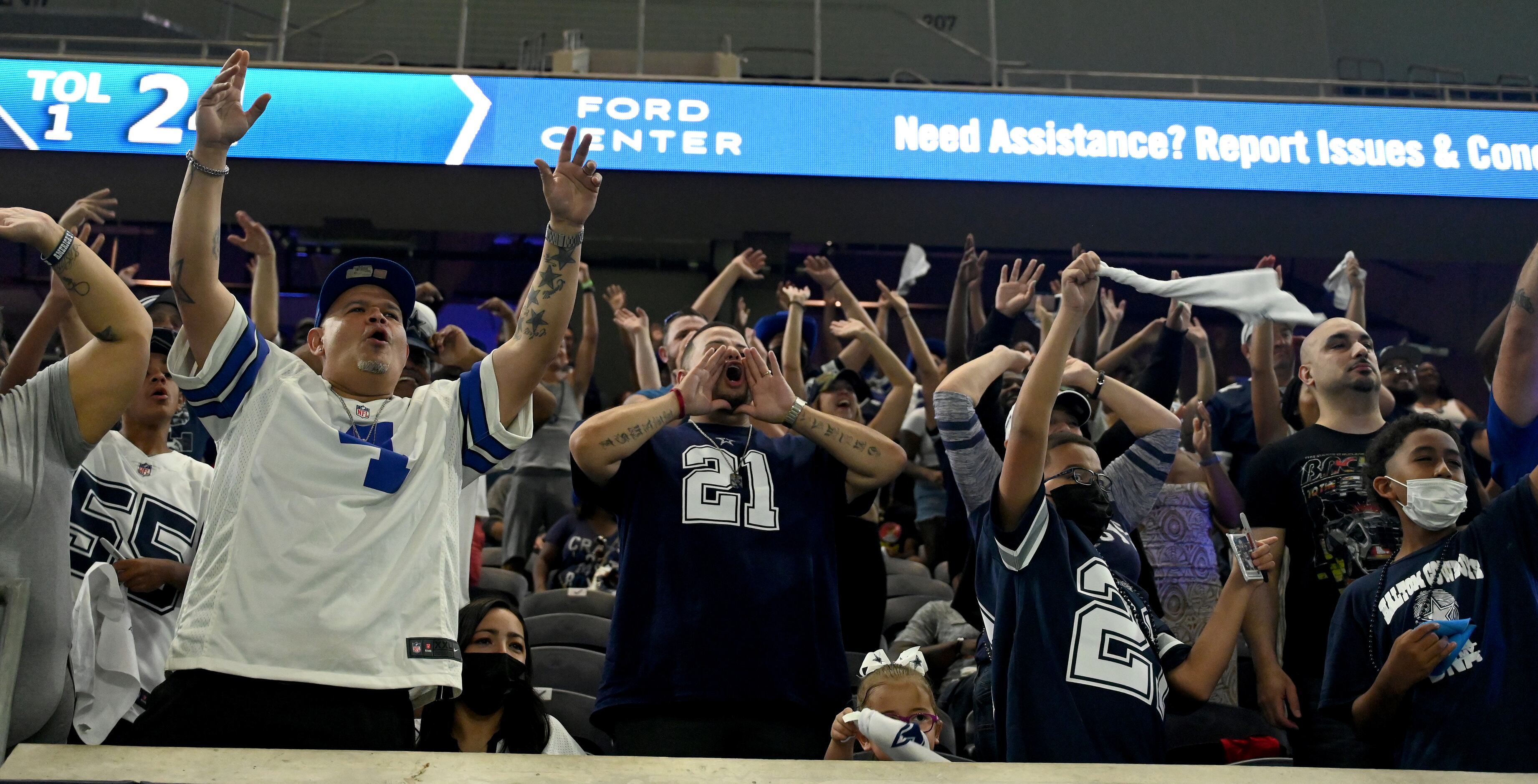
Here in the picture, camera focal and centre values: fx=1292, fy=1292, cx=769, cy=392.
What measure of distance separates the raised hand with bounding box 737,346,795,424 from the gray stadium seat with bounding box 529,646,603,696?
1.08m

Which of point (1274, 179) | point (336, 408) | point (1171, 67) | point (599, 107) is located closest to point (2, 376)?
point (336, 408)

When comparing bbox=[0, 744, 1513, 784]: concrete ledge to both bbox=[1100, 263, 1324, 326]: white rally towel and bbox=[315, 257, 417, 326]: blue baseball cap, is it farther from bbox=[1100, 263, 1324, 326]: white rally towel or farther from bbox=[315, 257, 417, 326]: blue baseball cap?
bbox=[1100, 263, 1324, 326]: white rally towel

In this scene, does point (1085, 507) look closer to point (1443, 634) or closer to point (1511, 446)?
point (1443, 634)

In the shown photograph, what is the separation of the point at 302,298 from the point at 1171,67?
22.0ft

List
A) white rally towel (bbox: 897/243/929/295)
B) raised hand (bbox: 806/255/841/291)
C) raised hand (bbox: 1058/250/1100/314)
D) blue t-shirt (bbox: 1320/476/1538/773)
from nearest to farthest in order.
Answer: blue t-shirt (bbox: 1320/476/1538/773)
raised hand (bbox: 1058/250/1100/314)
raised hand (bbox: 806/255/841/291)
white rally towel (bbox: 897/243/929/295)

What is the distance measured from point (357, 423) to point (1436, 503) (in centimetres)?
243

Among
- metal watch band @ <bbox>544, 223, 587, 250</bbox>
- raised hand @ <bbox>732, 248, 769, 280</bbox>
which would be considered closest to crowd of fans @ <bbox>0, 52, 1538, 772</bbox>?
metal watch band @ <bbox>544, 223, 587, 250</bbox>

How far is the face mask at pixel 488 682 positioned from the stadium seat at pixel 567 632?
922 mm

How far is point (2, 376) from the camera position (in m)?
3.43

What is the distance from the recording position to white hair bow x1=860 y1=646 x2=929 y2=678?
3.17m

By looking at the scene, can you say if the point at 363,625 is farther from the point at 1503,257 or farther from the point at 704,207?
the point at 1503,257

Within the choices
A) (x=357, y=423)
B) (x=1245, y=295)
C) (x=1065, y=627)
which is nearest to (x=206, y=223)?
(x=357, y=423)

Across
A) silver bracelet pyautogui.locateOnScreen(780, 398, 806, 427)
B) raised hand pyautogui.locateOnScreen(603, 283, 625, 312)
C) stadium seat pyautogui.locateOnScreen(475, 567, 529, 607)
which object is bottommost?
stadium seat pyautogui.locateOnScreen(475, 567, 529, 607)

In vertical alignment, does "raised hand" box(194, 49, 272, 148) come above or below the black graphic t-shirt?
above
